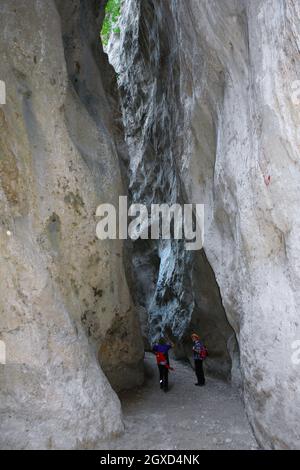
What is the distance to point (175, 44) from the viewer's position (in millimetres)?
11789

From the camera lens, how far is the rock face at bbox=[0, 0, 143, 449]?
6805 millimetres

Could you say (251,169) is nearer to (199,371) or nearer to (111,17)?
(199,371)

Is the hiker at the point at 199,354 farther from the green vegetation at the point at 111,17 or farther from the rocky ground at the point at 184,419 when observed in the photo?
the green vegetation at the point at 111,17

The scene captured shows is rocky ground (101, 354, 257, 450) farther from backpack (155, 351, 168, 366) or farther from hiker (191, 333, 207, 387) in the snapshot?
backpack (155, 351, 168, 366)

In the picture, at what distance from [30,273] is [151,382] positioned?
561 centimetres

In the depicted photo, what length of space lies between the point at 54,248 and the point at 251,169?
3.57 meters

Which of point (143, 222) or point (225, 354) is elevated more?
point (143, 222)

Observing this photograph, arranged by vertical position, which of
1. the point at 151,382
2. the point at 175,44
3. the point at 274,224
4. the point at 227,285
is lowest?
the point at 151,382

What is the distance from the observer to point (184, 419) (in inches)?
319

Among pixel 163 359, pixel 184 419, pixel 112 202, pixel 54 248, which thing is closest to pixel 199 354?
pixel 163 359

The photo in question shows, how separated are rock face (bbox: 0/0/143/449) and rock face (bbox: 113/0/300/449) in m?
2.05

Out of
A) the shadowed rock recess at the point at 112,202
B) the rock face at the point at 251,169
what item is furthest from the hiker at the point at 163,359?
the rock face at the point at 251,169
